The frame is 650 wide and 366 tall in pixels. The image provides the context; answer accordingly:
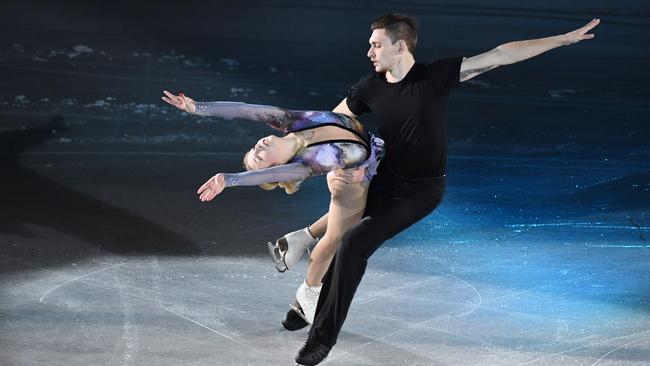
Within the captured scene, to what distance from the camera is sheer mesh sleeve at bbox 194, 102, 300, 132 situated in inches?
183

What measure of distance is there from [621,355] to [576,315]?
1.77 feet

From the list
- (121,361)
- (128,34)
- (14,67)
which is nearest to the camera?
(121,361)

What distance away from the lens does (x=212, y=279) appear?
5602 millimetres

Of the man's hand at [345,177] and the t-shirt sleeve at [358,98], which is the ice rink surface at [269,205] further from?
the t-shirt sleeve at [358,98]

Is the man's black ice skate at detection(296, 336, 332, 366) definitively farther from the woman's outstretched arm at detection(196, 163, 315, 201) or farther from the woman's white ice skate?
the woman's outstretched arm at detection(196, 163, 315, 201)

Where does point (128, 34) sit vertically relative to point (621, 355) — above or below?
above

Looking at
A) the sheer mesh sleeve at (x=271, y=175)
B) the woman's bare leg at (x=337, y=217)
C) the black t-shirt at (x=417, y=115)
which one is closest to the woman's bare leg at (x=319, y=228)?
the woman's bare leg at (x=337, y=217)

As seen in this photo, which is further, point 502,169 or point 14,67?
point 14,67

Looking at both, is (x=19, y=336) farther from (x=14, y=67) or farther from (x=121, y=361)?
(x=14, y=67)

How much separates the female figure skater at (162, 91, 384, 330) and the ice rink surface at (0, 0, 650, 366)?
0.35 metres

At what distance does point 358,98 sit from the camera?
15.8 feet

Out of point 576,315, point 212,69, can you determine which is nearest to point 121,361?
point 576,315

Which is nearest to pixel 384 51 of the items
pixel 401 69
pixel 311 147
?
pixel 401 69

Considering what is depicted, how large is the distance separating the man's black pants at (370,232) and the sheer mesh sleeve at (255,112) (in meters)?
0.47
